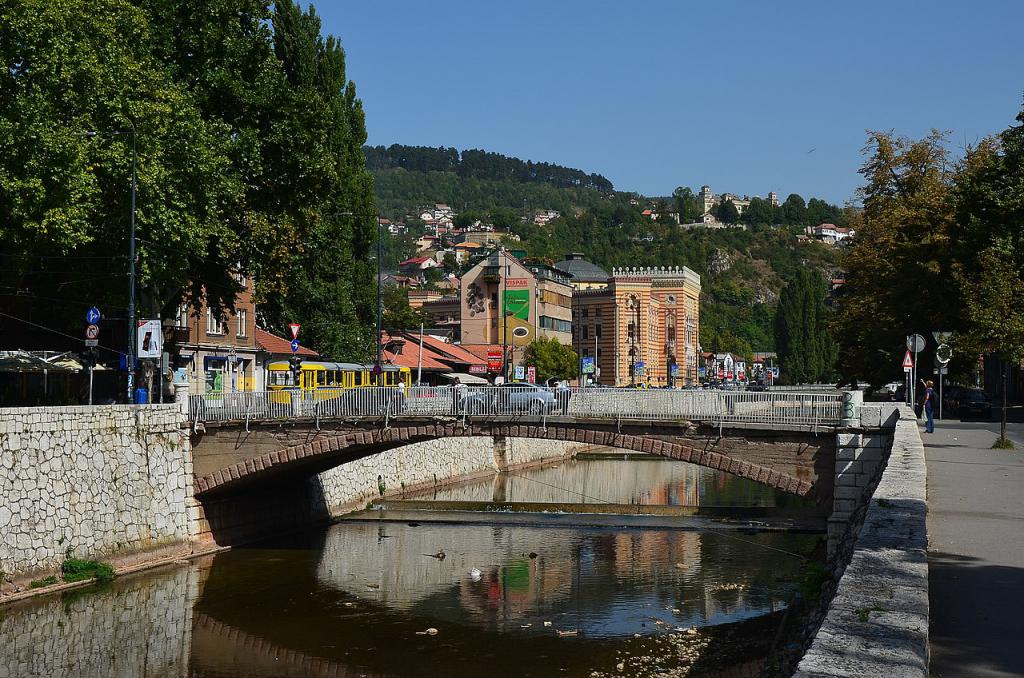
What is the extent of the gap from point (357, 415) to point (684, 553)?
34.6 ft

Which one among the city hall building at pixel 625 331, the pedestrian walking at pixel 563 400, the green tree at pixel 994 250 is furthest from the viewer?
the city hall building at pixel 625 331

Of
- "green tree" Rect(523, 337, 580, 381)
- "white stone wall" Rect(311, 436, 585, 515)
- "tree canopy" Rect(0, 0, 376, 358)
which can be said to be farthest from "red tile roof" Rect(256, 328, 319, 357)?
"green tree" Rect(523, 337, 580, 381)

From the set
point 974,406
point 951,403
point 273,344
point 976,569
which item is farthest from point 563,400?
point 951,403

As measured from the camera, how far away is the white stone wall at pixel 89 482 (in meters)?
26.3

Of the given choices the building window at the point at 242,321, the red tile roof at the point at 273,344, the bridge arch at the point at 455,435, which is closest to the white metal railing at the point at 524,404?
the bridge arch at the point at 455,435

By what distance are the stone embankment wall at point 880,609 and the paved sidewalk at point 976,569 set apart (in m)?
0.54

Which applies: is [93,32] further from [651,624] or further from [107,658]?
[651,624]

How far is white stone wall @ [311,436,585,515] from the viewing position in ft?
142

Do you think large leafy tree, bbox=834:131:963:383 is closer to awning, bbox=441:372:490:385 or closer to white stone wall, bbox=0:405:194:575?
awning, bbox=441:372:490:385

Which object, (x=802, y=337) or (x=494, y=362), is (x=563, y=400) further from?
(x=802, y=337)

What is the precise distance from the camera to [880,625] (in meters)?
6.71

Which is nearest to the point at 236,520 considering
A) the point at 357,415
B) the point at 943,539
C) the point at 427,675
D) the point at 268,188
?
the point at 357,415

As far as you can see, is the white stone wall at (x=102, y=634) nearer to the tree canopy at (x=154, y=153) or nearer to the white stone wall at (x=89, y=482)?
the white stone wall at (x=89, y=482)

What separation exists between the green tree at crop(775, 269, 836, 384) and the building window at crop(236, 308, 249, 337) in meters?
98.8
